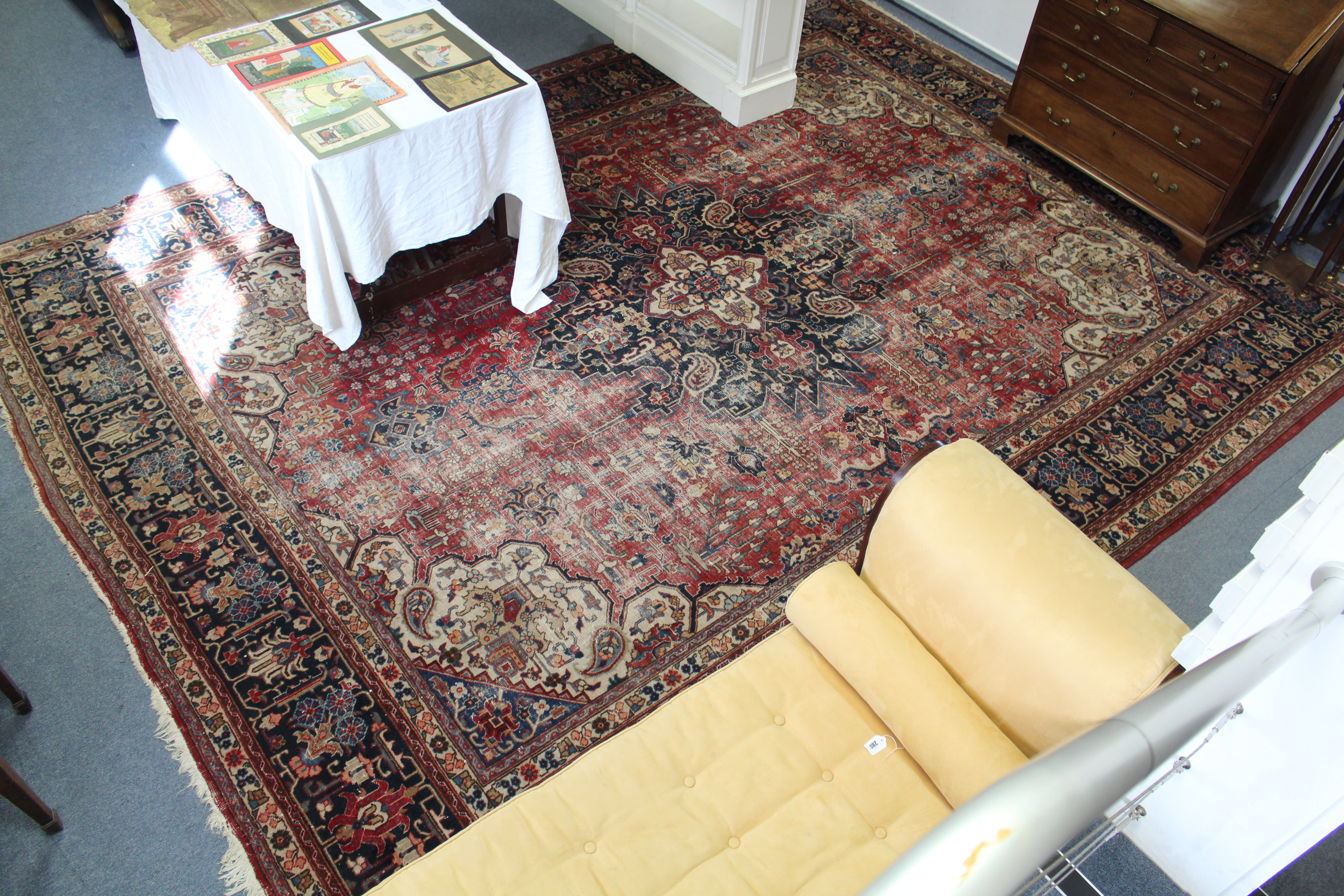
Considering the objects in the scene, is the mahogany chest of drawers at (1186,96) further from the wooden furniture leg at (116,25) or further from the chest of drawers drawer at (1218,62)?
the wooden furniture leg at (116,25)

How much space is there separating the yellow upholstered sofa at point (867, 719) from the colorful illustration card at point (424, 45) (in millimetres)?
2237

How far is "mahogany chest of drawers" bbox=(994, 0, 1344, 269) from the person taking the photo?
3.13 metres

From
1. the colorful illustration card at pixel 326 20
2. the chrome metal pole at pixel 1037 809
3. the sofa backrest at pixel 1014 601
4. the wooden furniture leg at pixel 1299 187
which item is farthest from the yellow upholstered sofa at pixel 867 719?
the colorful illustration card at pixel 326 20

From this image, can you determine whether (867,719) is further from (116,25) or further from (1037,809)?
(116,25)

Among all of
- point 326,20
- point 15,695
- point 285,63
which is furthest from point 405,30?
point 15,695

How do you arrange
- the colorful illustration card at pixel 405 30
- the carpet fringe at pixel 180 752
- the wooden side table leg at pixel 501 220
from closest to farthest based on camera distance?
the carpet fringe at pixel 180 752
the colorful illustration card at pixel 405 30
the wooden side table leg at pixel 501 220

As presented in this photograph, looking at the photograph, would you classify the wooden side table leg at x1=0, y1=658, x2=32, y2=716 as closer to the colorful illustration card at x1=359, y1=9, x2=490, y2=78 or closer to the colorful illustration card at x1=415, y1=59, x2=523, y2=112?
the colorful illustration card at x1=415, y1=59, x2=523, y2=112

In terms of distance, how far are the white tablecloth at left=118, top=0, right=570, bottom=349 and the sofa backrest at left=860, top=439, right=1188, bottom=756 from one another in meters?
1.86

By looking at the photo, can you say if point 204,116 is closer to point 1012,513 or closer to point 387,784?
point 387,784

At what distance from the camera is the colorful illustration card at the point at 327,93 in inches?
111

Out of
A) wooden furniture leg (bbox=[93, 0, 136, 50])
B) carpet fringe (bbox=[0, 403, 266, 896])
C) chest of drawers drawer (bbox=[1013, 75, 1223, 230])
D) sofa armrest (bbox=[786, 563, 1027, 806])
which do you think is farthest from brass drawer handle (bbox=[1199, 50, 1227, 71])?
wooden furniture leg (bbox=[93, 0, 136, 50])

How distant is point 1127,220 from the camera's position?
386 cm

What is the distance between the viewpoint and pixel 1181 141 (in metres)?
3.50

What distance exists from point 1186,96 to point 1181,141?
0.18 meters
